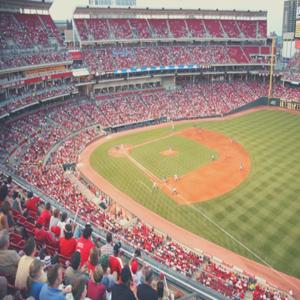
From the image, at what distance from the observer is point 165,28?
69312 mm

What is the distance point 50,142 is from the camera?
4106 cm

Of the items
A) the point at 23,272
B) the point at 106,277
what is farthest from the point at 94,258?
the point at 23,272

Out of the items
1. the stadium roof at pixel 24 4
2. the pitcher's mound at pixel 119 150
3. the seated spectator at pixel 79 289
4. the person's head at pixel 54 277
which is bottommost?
the pitcher's mound at pixel 119 150

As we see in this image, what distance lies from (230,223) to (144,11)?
53.0m

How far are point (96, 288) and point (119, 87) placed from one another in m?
57.3

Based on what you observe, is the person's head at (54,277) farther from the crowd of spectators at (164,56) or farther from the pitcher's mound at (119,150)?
the crowd of spectators at (164,56)

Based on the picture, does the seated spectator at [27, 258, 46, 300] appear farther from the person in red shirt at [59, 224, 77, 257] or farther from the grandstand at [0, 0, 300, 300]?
the grandstand at [0, 0, 300, 300]

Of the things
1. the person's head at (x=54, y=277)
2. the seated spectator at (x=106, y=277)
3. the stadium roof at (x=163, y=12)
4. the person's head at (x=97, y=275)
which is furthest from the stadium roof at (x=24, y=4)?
the person's head at (x=54, y=277)

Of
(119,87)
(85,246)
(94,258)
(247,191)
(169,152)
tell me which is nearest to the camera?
A: (94,258)

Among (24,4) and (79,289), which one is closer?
(79,289)

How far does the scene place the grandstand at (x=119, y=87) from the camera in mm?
24219

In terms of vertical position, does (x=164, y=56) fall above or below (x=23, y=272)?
below

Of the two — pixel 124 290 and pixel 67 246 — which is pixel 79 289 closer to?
pixel 124 290

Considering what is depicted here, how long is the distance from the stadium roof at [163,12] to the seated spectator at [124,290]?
208ft
